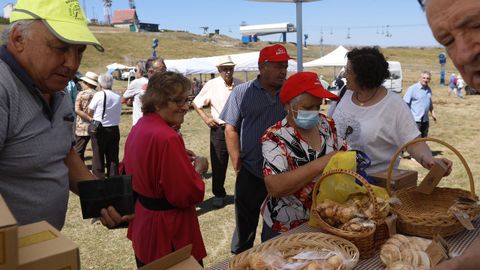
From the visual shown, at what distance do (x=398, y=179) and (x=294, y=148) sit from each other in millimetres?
668

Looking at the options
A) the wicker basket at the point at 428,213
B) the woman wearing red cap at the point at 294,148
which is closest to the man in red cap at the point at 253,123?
the woman wearing red cap at the point at 294,148

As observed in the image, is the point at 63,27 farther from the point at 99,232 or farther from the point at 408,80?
the point at 408,80

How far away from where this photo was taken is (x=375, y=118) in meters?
2.55

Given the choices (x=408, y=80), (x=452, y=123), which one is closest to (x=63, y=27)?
(x=452, y=123)

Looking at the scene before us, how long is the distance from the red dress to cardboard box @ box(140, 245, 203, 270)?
1057 millimetres

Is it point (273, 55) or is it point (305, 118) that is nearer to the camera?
point (305, 118)

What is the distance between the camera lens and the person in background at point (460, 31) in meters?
0.65

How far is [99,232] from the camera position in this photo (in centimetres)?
432

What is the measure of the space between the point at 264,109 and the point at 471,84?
8.50 feet

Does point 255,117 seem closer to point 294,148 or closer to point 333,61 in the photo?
point 294,148

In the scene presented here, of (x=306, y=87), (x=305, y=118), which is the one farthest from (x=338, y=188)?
(x=306, y=87)

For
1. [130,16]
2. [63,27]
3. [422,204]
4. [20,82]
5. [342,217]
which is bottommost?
[422,204]

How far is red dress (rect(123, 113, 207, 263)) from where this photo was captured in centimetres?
227

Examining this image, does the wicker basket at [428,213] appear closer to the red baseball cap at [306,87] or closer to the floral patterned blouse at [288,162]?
the floral patterned blouse at [288,162]
